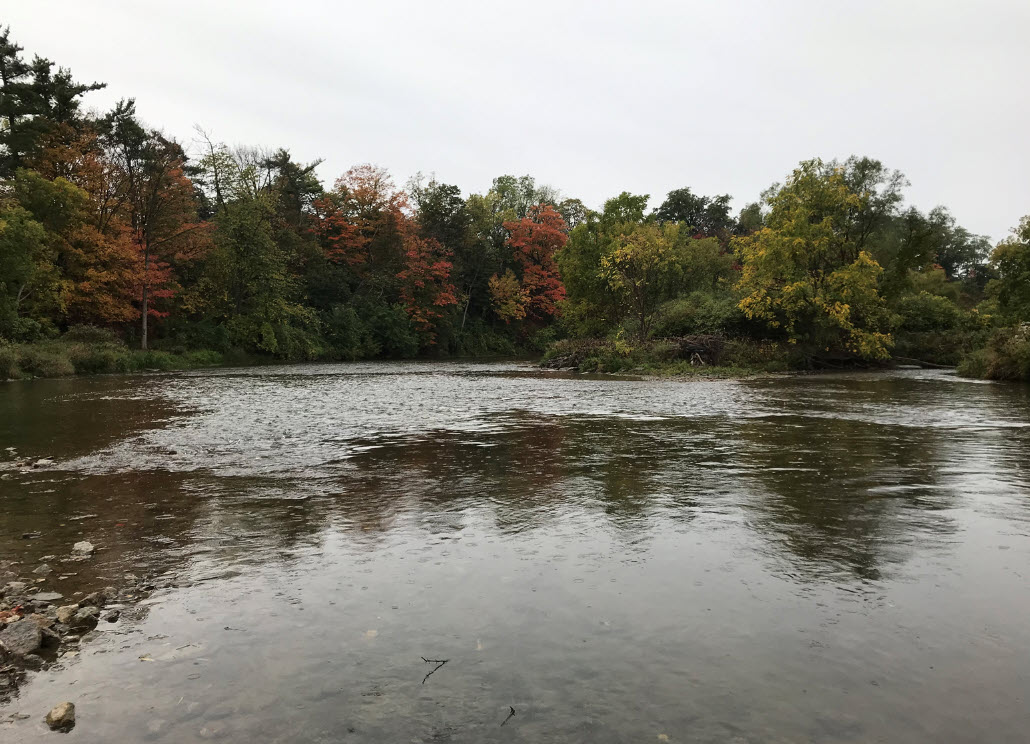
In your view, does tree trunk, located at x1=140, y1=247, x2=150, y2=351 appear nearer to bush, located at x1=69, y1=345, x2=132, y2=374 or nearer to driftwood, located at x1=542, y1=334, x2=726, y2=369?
bush, located at x1=69, y1=345, x2=132, y2=374

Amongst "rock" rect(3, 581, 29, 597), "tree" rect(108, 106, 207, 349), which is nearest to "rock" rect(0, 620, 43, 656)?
"rock" rect(3, 581, 29, 597)

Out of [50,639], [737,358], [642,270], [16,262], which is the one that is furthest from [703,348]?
[16,262]

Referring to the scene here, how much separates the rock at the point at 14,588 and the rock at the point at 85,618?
0.73m

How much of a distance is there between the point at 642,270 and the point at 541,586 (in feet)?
112

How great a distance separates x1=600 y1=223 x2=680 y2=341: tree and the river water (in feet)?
86.6

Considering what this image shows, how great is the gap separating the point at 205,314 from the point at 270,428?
123 feet

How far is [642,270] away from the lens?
37562 mm

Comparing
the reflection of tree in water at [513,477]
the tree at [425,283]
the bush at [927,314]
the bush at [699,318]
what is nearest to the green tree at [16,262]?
the tree at [425,283]

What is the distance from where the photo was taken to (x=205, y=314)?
153ft

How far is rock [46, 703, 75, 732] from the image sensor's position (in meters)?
3.23

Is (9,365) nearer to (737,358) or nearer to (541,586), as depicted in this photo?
(541,586)

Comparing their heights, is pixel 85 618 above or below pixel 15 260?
below

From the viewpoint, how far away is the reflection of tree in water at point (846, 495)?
5.78 metres

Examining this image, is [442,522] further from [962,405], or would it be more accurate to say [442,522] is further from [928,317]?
[928,317]
